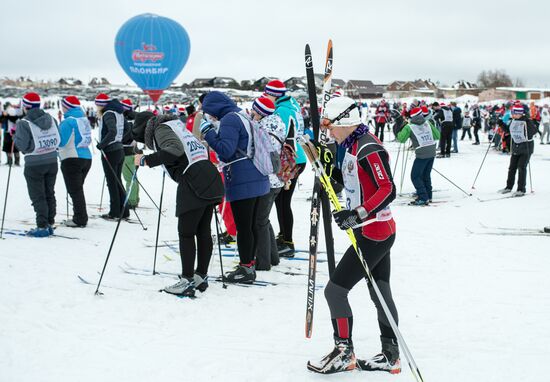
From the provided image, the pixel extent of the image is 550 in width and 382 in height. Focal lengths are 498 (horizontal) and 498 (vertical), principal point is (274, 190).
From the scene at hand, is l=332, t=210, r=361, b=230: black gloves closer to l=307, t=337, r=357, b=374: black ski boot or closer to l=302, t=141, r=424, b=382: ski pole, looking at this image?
l=302, t=141, r=424, b=382: ski pole

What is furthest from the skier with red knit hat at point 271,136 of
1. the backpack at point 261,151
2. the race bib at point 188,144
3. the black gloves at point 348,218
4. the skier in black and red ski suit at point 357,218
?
the black gloves at point 348,218

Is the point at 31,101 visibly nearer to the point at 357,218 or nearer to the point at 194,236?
the point at 194,236

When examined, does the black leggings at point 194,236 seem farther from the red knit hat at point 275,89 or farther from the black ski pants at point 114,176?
the black ski pants at point 114,176

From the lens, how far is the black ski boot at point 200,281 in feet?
15.9

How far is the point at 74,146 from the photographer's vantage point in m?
7.14

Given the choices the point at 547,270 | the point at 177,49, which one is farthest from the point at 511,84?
the point at 547,270

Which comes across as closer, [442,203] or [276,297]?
[276,297]

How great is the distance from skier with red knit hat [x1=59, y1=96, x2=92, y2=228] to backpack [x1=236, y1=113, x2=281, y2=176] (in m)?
3.41

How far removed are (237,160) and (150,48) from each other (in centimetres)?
1420

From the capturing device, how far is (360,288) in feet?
16.8

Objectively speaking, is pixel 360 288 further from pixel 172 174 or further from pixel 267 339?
pixel 172 174

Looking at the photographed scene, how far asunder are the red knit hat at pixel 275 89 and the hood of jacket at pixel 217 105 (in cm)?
86

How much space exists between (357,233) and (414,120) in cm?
684

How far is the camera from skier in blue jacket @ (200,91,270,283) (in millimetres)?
4594
